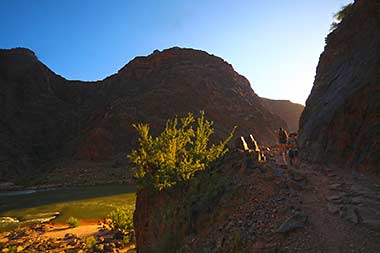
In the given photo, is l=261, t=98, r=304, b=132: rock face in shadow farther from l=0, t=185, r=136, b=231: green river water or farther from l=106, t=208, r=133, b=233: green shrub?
l=106, t=208, r=133, b=233: green shrub

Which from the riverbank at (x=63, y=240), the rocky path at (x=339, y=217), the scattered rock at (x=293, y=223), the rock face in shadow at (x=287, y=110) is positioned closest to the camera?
the rocky path at (x=339, y=217)

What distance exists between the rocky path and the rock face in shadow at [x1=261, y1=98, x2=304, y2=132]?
102388 millimetres

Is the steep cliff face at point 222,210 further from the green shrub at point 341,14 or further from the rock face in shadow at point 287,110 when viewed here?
the rock face in shadow at point 287,110

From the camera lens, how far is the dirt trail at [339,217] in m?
4.17

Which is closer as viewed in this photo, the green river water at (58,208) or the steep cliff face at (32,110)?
the green river water at (58,208)

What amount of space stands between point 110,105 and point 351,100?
61.2 m

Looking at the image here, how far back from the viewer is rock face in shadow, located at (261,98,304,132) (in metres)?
106

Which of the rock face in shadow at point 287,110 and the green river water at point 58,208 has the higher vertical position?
the rock face in shadow at point 287,110

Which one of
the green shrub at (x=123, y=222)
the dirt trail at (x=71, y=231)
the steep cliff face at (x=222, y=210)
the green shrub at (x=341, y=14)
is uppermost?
the green shrub at (x=341, y=14)

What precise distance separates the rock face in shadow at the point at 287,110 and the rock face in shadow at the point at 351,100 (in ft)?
314

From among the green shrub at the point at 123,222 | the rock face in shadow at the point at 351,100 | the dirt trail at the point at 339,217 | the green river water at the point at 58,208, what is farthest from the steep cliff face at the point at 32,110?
the dirt trail at the point at 339,217

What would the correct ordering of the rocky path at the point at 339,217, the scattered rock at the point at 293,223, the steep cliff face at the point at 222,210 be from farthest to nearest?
1. the steep cliff face at the point at 222,210
2. the scattered rock at the point at 293,223
3. the rocky path at the point at 339,217

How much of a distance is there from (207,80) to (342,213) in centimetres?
6907

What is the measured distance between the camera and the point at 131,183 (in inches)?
1457
